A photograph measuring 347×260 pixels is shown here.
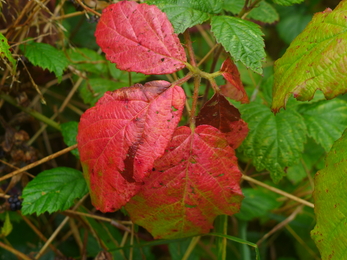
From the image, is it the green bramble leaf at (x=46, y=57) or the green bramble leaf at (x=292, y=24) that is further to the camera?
the green bramble leaf at (x=292, y=24)

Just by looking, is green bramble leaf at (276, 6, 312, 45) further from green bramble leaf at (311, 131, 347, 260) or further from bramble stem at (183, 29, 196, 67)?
green bramble leaf at (311, 131, 347, 260)

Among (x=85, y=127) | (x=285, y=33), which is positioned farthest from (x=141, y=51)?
(x=285, y=33)

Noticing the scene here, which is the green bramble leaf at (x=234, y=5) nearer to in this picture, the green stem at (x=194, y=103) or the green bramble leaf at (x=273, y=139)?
the green bramble leaf at (x=273, y=139)

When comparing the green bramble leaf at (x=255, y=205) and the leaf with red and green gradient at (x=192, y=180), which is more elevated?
the leaf with red and green gradient at (x=192, y=180)

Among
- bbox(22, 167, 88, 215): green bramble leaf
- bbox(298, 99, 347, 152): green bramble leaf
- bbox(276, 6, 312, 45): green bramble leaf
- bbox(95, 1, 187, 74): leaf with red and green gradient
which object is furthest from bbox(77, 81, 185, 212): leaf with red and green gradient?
bbox(276, 6, 312, 45): green bramble leaf

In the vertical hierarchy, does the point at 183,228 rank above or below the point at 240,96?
below

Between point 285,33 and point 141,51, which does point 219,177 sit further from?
point 285,33

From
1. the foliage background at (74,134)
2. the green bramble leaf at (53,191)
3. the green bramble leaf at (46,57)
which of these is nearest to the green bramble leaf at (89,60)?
the foliage background at (74,134)

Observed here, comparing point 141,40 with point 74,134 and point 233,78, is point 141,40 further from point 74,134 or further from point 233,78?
point 74,134
